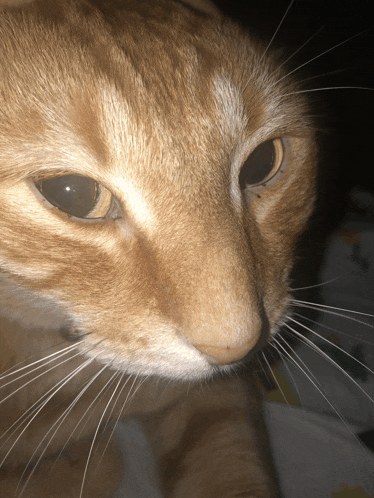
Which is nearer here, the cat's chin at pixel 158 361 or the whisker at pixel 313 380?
the cat's chin at pixel 158 361

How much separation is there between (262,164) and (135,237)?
36 cm

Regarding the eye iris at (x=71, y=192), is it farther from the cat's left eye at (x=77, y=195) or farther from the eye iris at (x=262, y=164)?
the eye iris at (x=262, y=164)

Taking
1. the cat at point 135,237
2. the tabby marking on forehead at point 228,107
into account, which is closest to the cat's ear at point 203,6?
the cat at point 135,237

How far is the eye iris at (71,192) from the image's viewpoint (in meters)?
0.68

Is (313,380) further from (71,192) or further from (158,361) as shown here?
(71,192)

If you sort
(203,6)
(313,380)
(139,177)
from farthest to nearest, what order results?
1. (313,380)
2. (203,6)
3. (139,177)

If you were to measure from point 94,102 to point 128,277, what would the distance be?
0.32m

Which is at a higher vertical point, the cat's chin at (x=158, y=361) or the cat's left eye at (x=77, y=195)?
the cat's left eye at (x=77, y=195)

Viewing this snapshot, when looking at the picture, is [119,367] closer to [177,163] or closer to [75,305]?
[75,305]

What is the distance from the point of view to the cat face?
0.63 meters

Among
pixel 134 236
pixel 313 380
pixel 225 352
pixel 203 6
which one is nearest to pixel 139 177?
pixel 134 236

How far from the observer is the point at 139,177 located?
635 mm

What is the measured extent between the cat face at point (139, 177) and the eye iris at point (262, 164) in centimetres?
6

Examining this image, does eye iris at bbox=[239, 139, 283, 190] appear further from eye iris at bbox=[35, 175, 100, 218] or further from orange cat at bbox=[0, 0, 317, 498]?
eye iris at bbox=[35, 175, 100, 218]
